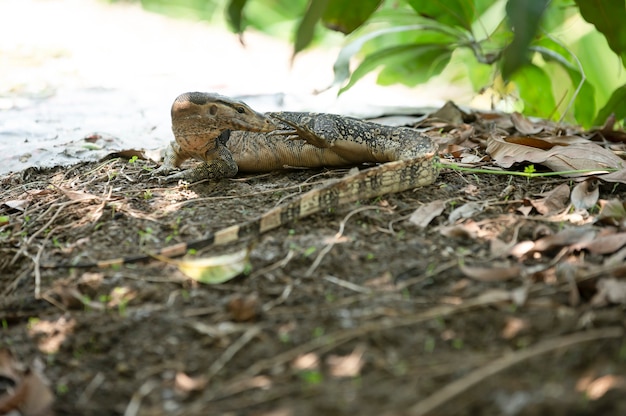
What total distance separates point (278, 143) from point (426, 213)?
4.07 feet

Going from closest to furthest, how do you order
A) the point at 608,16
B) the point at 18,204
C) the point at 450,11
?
the point at 608,16, the point at 18,204, the point at 450,11

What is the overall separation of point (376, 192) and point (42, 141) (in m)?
2.87

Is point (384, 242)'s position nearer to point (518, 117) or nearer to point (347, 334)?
A: point (347, 334)

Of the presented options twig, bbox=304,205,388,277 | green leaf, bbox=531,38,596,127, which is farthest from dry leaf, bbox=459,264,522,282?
green leaf, bbox=531,38,596,127

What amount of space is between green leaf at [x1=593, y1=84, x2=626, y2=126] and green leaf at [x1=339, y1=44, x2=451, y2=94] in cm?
131

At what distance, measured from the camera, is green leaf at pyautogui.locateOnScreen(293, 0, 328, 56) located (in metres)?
1.51

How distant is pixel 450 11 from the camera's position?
179 inches

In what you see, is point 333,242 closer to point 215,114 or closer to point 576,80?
point 215,114

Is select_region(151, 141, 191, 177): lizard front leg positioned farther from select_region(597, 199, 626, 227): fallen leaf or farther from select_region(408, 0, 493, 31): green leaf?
select_region(597, 199, 626, 227): fallen leaf

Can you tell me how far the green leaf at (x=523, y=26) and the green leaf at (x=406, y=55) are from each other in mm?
3433

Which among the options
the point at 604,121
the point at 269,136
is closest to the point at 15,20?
the point at 269,136

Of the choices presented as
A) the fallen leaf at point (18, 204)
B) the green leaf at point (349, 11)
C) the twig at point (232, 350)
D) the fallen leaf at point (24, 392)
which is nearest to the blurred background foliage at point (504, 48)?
the green leaf at point (349, 11)

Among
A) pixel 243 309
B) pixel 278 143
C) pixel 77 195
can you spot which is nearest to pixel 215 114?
pixel 278 143

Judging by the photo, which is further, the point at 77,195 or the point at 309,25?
the point at 77,195
